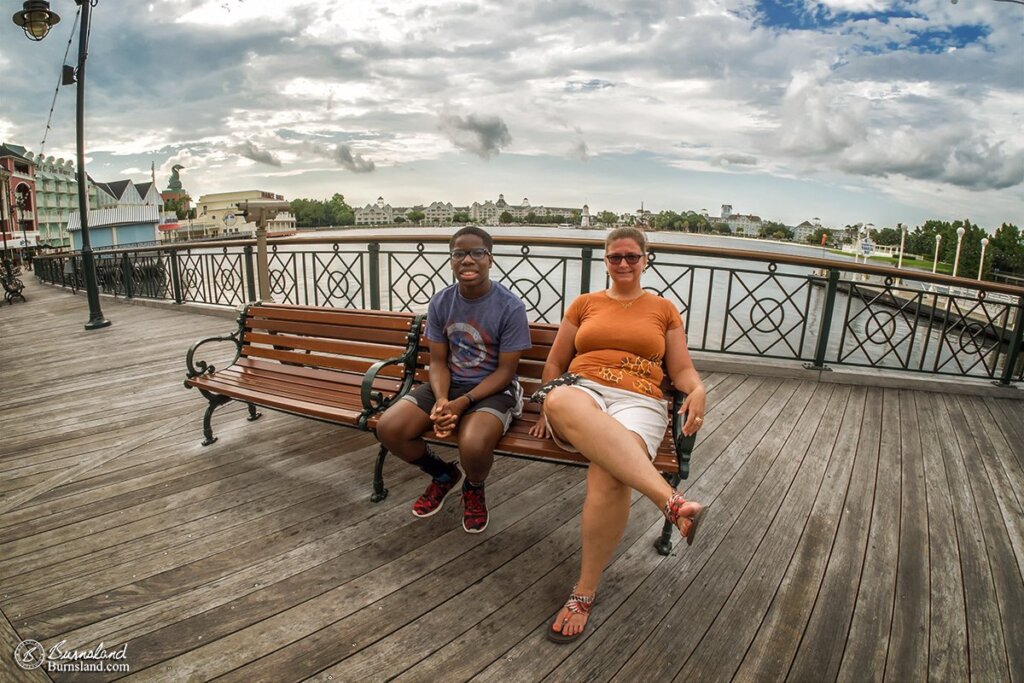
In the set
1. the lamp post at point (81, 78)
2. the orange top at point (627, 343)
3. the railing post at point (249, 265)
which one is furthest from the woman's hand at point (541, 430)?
the lamp post at point (81, 78)

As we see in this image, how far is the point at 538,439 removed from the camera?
216 cm

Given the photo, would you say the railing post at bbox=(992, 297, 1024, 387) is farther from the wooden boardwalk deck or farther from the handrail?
the wooden boardwalk deck

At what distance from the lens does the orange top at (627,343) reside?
2.14 meters

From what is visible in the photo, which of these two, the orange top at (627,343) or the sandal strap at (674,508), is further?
the orange top at (627,343)

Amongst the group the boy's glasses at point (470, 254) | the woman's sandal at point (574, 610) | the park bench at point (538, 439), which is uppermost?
the boy's glasses at point (470, 254)

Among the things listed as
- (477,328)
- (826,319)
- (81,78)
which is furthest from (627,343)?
(81,78)

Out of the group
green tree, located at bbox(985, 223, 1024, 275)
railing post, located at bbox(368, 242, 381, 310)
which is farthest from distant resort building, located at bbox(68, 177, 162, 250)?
green tree, located at bbox(985, 223, 1024, 275)

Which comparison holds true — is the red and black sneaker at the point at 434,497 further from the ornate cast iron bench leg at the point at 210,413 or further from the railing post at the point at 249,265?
the railing post at the point at 249,265

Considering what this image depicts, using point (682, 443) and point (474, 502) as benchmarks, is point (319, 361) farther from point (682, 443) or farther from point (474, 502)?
point (682, 443)

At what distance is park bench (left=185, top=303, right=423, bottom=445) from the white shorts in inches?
Answer: 41.0

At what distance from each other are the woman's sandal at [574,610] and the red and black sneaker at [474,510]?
584mm

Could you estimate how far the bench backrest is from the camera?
296 centimetres

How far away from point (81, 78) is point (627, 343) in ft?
29.6

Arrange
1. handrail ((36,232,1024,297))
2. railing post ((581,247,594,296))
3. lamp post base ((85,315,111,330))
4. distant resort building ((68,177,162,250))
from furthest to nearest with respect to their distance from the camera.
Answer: distant resort building ((68,177,162,250)), lamp post base ((85,315,111,330)), railing post ((581,247,594,296)), handrail ((36,232,1024,297))
